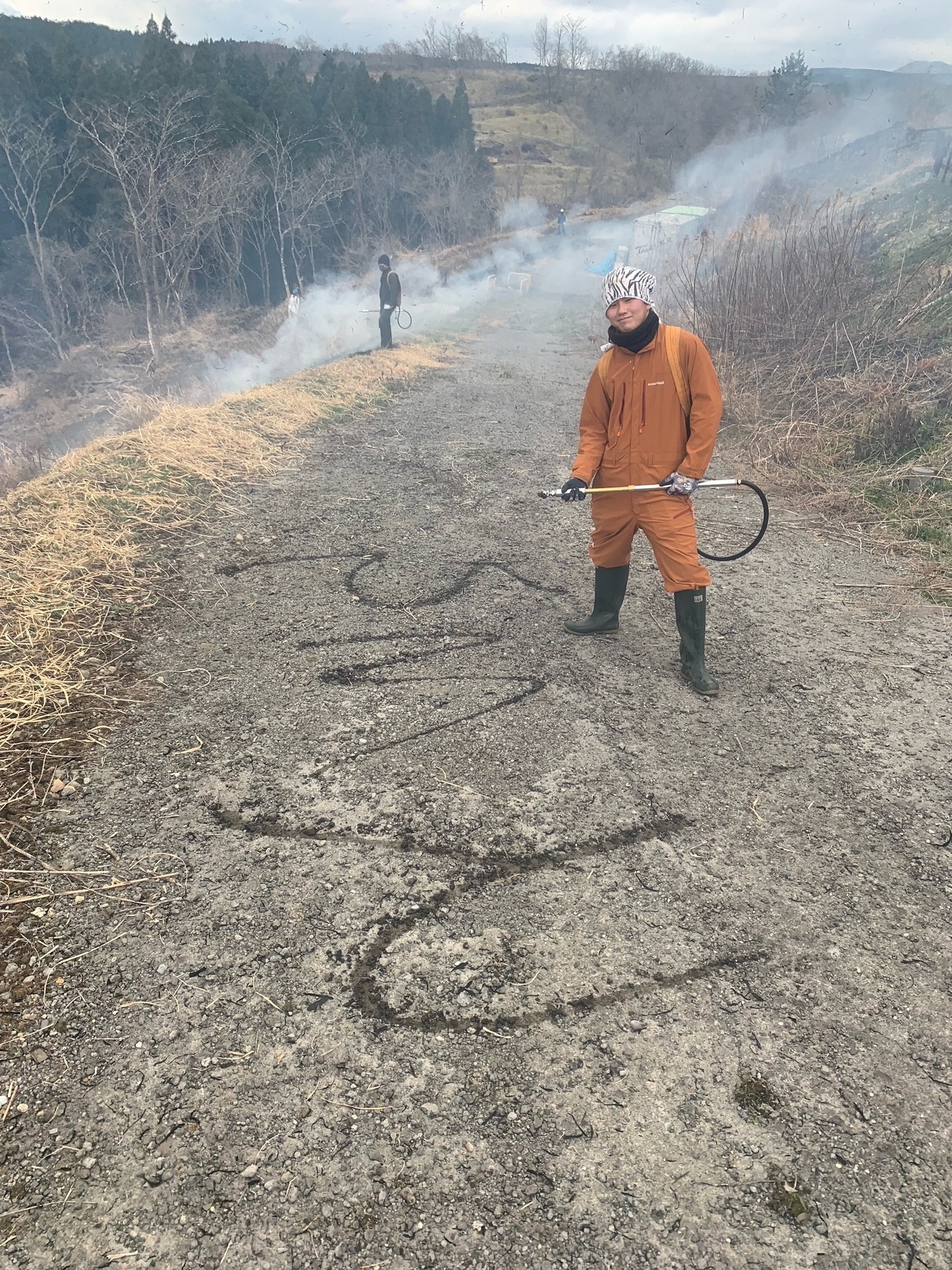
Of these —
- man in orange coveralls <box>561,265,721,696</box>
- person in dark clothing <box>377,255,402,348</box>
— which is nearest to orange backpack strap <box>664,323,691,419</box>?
man in orange coveralls <box>561,265,721,696</box>

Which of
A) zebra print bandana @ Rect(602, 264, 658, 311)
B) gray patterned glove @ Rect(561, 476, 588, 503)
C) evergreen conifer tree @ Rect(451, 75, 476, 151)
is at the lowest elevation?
gray patterned glove @ Rect(561, 476, 588, 503)

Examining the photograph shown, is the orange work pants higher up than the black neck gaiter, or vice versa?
the black neck gaiter

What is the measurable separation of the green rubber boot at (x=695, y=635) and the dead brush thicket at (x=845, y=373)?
87.4 inches

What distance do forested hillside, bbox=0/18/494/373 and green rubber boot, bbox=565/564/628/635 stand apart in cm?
2529

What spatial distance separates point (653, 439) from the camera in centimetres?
368

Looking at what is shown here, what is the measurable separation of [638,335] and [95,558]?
350 centimetres

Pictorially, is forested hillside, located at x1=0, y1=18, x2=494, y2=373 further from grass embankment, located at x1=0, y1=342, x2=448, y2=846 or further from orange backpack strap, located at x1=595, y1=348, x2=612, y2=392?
orange backpack strap, located at x1=595, y1=348, x2=612, y2=392

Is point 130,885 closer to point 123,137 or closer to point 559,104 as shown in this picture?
point 123,137

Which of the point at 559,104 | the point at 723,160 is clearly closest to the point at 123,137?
the point at 723,160

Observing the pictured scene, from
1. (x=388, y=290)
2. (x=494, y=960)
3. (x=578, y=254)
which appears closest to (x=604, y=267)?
(x=578, y=254)

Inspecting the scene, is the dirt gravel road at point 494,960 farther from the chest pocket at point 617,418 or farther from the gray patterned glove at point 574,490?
the chest pocket at point 617,418

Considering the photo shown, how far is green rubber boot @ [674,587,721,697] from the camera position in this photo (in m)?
3.77

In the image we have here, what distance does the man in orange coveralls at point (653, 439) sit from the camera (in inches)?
139

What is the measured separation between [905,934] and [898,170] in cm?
3033
